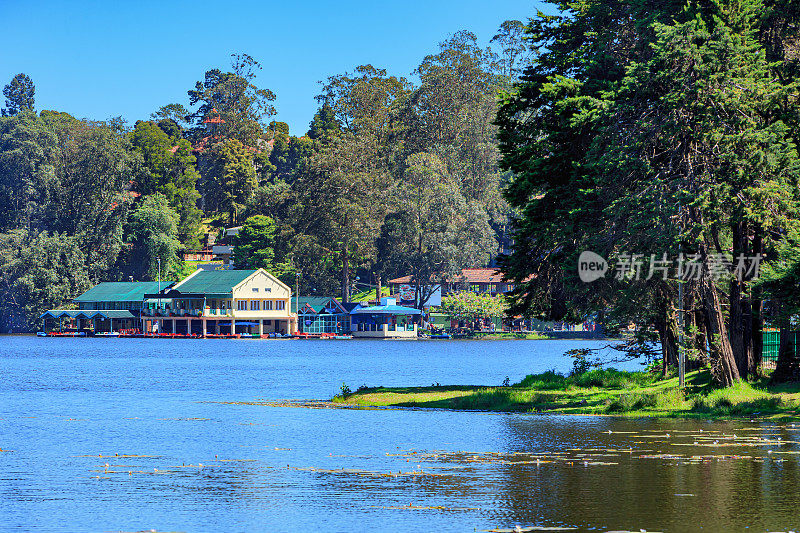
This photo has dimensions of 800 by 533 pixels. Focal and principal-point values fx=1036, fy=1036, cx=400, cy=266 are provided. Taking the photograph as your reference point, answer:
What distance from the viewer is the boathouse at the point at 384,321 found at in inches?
6053

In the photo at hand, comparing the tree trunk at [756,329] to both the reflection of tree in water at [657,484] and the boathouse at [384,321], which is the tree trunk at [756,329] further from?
the boathouse at [384,321]

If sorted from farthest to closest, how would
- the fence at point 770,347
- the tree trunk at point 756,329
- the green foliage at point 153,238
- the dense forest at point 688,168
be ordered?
1. the green foliage at point 153,238
2. the fence at point 770,347
3. the tree trunk at point 756,329
4. the dense forest at point 688,168

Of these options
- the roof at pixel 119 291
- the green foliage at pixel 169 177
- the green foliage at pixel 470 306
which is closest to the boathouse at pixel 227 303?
the roof at pixel 119 291

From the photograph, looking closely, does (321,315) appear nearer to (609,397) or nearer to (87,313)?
(87,313)

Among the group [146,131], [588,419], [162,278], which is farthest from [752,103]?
[146,131]

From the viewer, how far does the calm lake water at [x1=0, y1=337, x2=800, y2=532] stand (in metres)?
18.9

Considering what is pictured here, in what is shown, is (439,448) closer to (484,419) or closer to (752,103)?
(484,419)

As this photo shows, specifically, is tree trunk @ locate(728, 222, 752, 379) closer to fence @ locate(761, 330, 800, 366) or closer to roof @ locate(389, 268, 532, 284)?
fence @ locate(761, 330, 800, 366)

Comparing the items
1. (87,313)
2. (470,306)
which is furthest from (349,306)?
(87,313)

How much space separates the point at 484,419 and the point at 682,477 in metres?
14.8

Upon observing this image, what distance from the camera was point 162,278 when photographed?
17175 cm

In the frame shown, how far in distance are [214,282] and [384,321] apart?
2633cm

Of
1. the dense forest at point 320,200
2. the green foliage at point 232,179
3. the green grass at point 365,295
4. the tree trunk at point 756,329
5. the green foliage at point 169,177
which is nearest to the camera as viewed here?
the tree trunk at point 756,329

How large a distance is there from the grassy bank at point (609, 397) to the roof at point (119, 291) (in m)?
122
